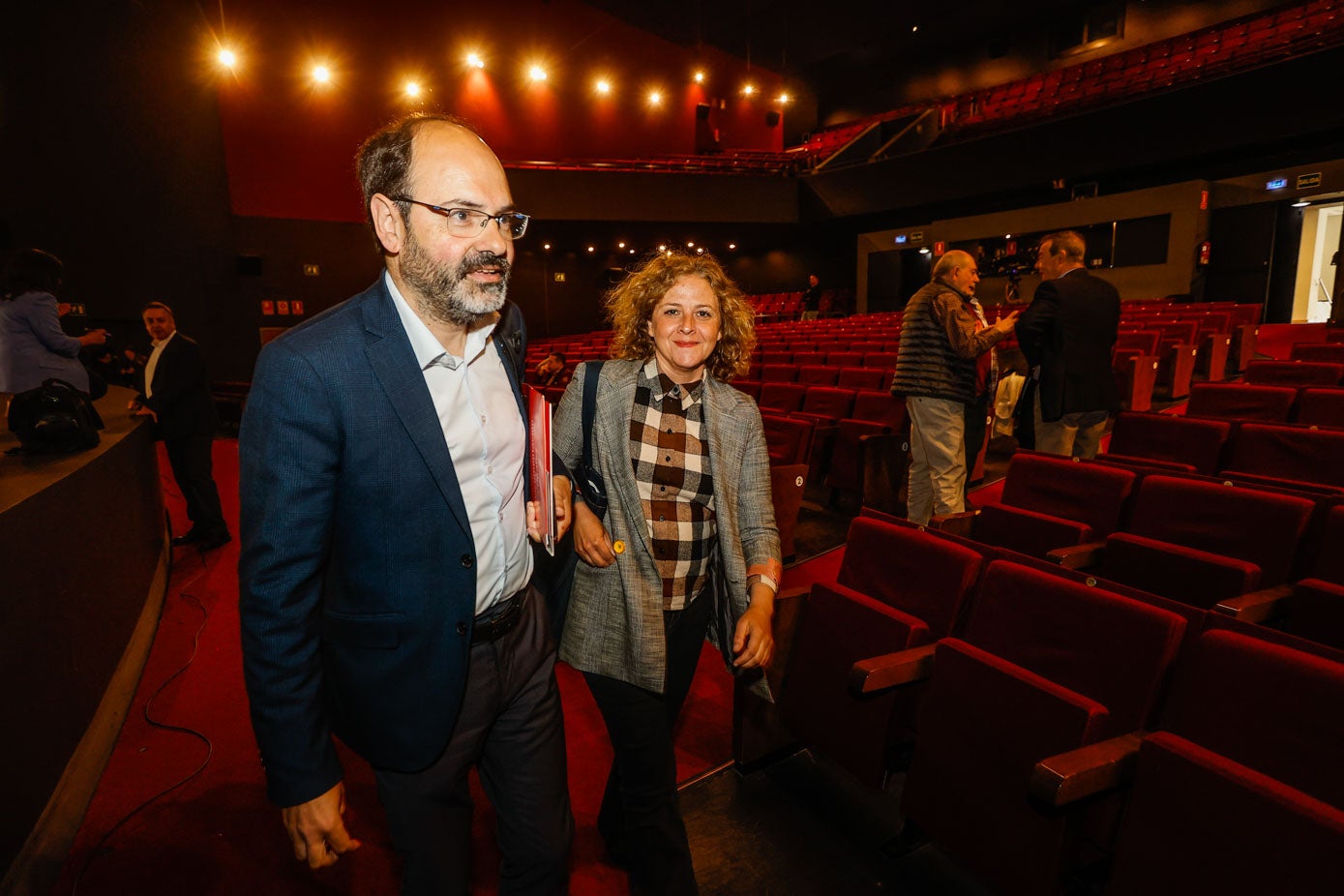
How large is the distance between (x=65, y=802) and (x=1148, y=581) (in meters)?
3.10

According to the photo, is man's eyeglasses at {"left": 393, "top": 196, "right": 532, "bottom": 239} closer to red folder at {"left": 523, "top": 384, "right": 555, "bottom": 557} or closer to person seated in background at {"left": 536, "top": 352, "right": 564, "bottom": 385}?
red folder at {"left": 523, "top": 384, "right": 555, "bottom": 557}

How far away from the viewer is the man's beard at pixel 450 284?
3.17ft

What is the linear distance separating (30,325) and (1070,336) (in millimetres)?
4725

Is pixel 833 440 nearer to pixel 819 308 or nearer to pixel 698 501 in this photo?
pixel 698 501

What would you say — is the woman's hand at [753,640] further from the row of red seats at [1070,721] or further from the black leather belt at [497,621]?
the black leather belt at [497,621]

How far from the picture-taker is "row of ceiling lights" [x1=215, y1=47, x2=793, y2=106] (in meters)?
9.59

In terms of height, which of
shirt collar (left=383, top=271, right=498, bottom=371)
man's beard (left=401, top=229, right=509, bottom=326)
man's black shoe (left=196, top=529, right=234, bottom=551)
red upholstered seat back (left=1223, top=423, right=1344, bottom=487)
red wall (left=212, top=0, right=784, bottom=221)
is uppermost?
red wall (left=212, top=0, right=784, bottom=221)

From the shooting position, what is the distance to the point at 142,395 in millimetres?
3701

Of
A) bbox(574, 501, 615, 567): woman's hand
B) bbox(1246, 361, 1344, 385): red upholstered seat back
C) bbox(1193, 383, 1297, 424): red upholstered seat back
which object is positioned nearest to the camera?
bbox(574, 501, 615, 567): woman's hand

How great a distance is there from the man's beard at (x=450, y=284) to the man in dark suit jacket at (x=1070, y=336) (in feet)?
9.31

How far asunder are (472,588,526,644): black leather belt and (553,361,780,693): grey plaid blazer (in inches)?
8.8

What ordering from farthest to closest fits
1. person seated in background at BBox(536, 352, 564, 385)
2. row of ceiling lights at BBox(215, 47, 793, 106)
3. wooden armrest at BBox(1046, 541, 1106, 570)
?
row of ceiling lights at BBox(215, 47, 793, 106), person seated in background at BBox(536, 352, 564, 385), wooden armrest at BBox(1046, 541, 1106, 570)

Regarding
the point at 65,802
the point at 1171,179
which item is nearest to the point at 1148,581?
Result: the point at 65,802

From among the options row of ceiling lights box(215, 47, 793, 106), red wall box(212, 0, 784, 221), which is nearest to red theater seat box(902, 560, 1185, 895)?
red wall box(212, 0, 784, 221)
